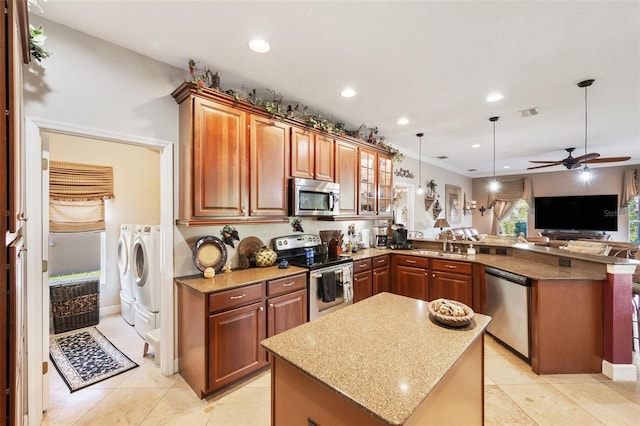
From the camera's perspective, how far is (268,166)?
282 cm

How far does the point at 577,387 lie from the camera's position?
2326 mm

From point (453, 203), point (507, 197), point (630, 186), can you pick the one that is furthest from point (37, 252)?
point (630, 186)

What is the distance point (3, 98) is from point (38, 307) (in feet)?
6.07

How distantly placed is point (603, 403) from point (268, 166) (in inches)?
137

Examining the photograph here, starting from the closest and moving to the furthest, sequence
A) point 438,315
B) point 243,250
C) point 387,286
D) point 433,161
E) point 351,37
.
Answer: point 438,315 → point 351,37 → point 243,250 → point 387,286 → point 433,161

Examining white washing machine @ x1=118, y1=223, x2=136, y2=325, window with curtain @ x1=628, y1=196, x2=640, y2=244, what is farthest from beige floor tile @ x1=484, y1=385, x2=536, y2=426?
window with curtain @ x1=628, y1=196, x2=640, y2=244

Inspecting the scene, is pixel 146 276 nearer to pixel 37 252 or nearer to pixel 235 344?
pixel 37 252

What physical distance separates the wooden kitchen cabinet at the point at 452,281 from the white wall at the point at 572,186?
631cm

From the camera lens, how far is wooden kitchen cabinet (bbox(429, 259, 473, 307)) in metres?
3.45

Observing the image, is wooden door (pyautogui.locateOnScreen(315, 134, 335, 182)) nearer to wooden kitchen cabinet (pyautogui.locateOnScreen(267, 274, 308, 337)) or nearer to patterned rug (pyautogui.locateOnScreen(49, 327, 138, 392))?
wooden kitchen cabinet (pyautogui.locateOnScreen(267, 274, 308, 337))

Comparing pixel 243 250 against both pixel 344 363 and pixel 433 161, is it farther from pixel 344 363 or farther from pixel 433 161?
pixel 433 161

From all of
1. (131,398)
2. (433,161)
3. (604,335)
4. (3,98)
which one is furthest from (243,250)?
(433,161)

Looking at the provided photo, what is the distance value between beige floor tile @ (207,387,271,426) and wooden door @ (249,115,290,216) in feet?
5.16

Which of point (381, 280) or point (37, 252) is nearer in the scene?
point (37, 252)
